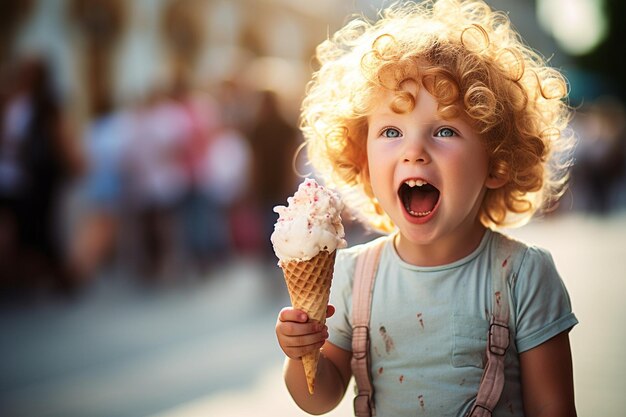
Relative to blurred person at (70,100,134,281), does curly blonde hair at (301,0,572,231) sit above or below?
below

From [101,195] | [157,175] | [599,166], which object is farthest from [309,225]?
[599,166]

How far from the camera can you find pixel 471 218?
229 centimetres

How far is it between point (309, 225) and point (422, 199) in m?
0.31

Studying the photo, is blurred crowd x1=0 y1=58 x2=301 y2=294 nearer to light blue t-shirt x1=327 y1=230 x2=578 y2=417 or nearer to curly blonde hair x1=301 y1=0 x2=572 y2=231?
curly blonde hair x1=301 y1=0 x2=572 y2=231

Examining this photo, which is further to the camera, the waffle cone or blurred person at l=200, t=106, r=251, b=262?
blurred person at l=200, t=106, r=251, b=262

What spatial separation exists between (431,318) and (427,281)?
103 millimetres

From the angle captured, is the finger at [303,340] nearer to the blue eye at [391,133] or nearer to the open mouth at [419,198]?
the open mouth at [419,198]

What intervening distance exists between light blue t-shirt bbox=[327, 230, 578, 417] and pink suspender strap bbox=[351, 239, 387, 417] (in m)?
0.02

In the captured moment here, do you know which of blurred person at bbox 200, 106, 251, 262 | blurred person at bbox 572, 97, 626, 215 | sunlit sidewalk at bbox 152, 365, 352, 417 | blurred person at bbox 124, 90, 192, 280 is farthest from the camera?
blurred person at bbox 572, 97, 626, 215

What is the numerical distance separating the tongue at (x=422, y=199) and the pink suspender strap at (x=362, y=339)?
242mm

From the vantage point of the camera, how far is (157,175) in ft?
28.9

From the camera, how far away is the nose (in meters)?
2.14

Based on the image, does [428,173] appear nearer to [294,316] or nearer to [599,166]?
[294,316]

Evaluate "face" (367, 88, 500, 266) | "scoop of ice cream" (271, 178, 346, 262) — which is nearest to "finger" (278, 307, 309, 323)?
"scoop of ice cream" (271, 178, 346, 262)
